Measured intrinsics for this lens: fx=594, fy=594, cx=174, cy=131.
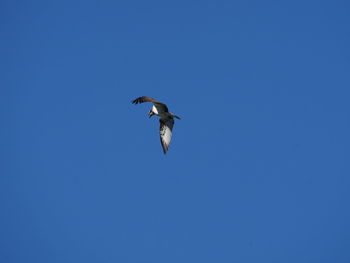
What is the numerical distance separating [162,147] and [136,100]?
2.88 metres

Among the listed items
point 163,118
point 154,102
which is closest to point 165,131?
point 163,118

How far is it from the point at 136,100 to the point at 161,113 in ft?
5.48

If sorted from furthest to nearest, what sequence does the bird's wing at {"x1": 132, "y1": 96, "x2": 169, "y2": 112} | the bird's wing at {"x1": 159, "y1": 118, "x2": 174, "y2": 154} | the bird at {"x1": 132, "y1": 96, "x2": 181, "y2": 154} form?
the bird's wing at {"x1": 159, "y1": 118, "x2": 174, "y2": 154}
the bird at {"x1": 132, "y1": 96, "x2": 181, "y2": 154}
the bird's wing at {"x1": 132, "y1": 96, "x2": 169, "y2": 112}

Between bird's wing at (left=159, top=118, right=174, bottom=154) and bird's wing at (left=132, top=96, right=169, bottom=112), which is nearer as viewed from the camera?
bird's wing at (left=132, top=96, right=169, bottom=112)

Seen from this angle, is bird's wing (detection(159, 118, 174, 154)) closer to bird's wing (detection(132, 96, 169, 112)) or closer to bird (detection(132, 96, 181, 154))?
bird (detection(132, 96, 181, 154))

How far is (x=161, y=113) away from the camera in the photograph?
26.2 meters

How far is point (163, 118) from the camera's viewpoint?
87.7 ft

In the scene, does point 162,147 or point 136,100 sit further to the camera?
point 162,147

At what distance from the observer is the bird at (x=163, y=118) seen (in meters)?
25.3

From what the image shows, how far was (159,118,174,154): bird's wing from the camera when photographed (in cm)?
2681

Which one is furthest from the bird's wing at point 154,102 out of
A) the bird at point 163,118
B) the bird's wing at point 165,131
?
the bird's wing at point 165,131

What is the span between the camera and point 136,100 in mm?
24969

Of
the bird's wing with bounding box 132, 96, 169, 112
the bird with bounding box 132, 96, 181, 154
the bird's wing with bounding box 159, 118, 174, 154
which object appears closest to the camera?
the bird's wing with bounding box 132, 96, 169, 112

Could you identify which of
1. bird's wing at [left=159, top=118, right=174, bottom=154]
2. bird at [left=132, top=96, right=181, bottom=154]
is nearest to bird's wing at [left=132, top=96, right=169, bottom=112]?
bird at [left=132, top=96, right=181, bottom=154]
